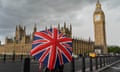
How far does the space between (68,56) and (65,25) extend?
4174 inches

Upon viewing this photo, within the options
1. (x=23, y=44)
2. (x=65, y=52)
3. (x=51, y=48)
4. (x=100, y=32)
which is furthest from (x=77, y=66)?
(x=100, y=32)

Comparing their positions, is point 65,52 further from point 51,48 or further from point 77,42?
point 77,42

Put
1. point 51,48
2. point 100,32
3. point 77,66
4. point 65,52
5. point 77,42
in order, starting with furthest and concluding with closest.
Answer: point 100,32 < point 77,42 < point 77,66 < point 65,52 < point 51,48

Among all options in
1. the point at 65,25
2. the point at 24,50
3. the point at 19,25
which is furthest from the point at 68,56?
the point at 19,25

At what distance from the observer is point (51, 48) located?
2.54 metres

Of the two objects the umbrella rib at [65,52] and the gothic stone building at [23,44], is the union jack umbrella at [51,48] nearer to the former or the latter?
the umbrella rib at [65,52]

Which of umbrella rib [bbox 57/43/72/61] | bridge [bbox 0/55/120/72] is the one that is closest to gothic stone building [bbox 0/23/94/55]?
bridge [bbox 0/55/120/72]

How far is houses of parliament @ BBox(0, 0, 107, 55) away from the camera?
9988 cm

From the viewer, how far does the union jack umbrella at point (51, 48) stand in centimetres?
253

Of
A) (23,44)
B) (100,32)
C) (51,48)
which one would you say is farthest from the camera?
(100,32)

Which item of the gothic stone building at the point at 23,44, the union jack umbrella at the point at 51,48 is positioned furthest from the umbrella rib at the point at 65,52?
the gothic stone building at the point at 23,44

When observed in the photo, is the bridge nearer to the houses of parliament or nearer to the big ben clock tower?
the houses of parliament

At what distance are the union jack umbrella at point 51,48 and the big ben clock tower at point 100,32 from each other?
355 feet

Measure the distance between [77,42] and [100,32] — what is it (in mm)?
19280
